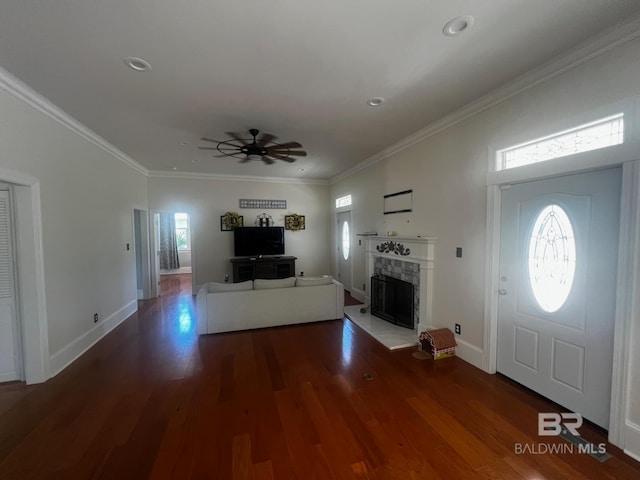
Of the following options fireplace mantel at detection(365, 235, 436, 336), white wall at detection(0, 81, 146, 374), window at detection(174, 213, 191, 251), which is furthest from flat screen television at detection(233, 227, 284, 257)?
window at detection(174, 213, 191, 251)

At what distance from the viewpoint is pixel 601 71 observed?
1905 mm

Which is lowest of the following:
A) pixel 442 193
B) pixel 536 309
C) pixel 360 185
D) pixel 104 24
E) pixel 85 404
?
pixel 85 404

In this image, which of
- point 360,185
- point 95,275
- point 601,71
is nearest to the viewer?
point 601,71

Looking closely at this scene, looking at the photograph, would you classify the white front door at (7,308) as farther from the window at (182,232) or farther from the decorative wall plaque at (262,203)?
the window at (182,232)

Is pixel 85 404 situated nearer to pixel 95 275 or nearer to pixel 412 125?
pixel 95 275

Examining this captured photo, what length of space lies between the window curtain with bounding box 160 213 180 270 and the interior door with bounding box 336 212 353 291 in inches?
247

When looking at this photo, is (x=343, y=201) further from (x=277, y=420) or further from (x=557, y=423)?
(x=557, y=423)

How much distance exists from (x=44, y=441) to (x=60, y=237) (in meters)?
2.04

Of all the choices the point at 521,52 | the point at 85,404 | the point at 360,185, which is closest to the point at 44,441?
the point at 85,404

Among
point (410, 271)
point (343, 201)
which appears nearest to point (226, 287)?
point (410, 271)

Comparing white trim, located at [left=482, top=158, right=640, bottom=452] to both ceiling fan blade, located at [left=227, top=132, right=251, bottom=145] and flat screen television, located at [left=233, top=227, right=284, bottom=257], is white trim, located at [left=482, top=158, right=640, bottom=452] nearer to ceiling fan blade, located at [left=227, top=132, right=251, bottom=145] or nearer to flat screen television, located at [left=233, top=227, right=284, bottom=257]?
ceiling fan blade, located at [left=227, top=132, right=251, bottom=145]

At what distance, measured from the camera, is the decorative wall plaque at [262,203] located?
6617mm

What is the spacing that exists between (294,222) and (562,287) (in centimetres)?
552

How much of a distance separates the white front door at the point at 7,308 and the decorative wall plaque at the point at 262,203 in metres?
4.27
